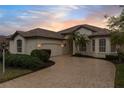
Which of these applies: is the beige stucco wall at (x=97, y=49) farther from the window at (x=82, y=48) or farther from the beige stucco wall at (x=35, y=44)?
the beige stucco wall at (x=35, y=44)

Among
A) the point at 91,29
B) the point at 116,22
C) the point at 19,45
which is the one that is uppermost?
the point at 91,29

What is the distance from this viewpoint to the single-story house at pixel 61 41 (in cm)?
2277

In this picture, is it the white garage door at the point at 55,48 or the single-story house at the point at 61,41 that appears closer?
the single-story house at the point at 61,41

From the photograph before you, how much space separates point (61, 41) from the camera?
26.1 m

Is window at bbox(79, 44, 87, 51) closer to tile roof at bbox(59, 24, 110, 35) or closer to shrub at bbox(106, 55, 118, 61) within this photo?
tile roof at bbox(59, 24, 110, 35)

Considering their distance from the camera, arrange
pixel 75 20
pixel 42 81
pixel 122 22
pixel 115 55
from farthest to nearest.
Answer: pixel 75 20 → pixel 115 55 → pixel 122 22 → pixel 42 81

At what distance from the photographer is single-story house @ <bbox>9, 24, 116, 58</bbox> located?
896 inches

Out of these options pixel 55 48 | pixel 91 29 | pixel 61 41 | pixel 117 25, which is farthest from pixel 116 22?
pixel 61 41

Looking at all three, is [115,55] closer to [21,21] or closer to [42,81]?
[21,21]

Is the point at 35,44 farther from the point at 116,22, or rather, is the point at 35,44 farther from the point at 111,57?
the point at 116,22

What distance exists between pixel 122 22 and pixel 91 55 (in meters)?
12.5

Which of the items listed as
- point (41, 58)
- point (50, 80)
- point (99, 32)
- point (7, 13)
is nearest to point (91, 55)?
point (99, 32)

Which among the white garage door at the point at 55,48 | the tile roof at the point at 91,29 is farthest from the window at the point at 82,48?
the white garage door at the point at 55,48

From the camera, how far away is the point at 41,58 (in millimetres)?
17875
